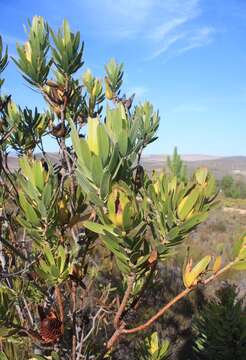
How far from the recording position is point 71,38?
3.43 ft

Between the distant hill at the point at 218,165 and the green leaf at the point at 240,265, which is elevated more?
the green leaf at the point at 240,265

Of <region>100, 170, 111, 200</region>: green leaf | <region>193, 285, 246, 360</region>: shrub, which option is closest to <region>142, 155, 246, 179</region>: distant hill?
<region>193, 285, 246, 360</region>: shrub

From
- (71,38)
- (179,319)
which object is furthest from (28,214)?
(179,319)

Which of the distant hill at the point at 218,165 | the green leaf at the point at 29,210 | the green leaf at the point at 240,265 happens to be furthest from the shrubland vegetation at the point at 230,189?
the green leaf at the point at 29,210

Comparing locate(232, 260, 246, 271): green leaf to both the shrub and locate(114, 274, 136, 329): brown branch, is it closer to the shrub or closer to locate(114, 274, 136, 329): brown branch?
locate(114, 274, 136, 329): brown branch

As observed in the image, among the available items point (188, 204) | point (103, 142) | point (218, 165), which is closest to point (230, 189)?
point (188, 204)

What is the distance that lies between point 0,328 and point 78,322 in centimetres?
44

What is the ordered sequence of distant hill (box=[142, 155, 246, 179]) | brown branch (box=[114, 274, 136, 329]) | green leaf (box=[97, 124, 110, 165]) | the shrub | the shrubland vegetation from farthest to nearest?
1. distant hill (box=[142, 155, 246, 179])
2. the shrubland vegetation
3. the shrub
4. brown branch (box=[114, 274, 136, 329])
5. green leaf (box=[97, 124, 110, 165])

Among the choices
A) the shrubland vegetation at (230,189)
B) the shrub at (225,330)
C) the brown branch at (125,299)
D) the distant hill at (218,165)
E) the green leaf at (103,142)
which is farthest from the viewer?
the distant hill at (218,165)

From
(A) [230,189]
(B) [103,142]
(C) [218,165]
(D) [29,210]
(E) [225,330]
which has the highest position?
(B) [103,142]

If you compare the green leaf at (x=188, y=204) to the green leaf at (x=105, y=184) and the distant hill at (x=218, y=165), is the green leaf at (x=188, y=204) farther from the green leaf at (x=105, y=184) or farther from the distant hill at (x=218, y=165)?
the distant hill at (x=218, y=165)

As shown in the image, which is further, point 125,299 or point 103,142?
point 125,299

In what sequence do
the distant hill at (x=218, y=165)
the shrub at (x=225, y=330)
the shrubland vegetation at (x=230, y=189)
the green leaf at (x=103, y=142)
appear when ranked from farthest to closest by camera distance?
1. the distant hill at (x=218, y=165)
2. the shrubland vegetation at (x=230, y=189)
3. the shrub at (x=225, y=330)
4. the green leaf at (x=103, y=142)

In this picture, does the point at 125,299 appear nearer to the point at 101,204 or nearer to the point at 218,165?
the point at 101,204
